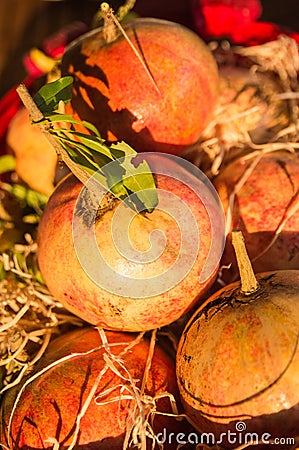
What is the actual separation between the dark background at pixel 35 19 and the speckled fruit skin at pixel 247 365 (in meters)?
1.79

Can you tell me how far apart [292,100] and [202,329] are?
73cm

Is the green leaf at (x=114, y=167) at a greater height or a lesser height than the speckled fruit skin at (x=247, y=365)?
greater

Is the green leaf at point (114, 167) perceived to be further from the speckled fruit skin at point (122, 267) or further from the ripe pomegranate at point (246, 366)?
the ripe pomegranate at point (246, 366)

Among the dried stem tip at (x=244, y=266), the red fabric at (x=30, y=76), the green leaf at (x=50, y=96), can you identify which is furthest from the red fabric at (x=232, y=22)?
the dried stem tip at (x=244, y=266)

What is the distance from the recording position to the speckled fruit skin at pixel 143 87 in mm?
1230

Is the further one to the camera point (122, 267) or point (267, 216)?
point (267, 216)

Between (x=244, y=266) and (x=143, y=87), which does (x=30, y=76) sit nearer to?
(x=143, y=87)

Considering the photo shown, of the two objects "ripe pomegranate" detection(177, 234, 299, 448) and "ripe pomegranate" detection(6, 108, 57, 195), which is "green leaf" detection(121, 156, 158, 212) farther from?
"ripe pomegranate" detection(6, 108, 57, 195)

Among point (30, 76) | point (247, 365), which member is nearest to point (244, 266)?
point (247, 365)

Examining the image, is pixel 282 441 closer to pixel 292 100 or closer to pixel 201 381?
pixel 201 381

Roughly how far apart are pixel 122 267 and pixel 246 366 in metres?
0.25

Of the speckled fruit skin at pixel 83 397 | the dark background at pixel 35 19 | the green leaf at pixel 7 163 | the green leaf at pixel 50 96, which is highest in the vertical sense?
the green leaf at pixel 50 96

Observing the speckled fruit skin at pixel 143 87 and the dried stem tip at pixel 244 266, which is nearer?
the dried stem tip at pixel 244 266

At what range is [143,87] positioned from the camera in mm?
1230
